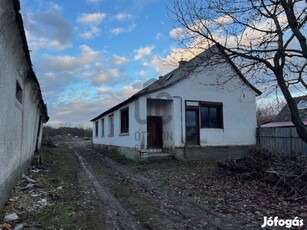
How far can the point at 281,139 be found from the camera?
18.6 m

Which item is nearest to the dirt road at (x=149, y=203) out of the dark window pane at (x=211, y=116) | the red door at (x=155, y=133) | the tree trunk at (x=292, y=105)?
the tree trunk at (x=292, y=105)

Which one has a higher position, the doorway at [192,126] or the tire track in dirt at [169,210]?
the doorway at [192,126]

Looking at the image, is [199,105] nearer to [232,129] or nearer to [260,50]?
[232,129]

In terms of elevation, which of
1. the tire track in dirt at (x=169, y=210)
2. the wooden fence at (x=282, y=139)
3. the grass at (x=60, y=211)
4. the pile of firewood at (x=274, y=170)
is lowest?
the tire track in dirt at (x=169, y=210)

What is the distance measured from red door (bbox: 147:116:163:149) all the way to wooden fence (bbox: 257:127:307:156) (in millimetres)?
6526

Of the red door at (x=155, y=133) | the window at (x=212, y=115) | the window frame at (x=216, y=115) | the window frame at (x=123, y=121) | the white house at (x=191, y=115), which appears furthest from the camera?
the window frame at (x=123, y=121)

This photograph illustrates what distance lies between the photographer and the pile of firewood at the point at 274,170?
8383mm

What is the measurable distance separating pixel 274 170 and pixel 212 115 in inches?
397

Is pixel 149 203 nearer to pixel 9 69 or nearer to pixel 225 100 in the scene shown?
pixel 9 69

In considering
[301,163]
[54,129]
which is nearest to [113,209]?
[301,163]

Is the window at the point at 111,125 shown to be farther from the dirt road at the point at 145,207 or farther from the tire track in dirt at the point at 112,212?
the tire track in dirt at the point at 112,212

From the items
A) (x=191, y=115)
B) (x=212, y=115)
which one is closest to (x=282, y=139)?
(x=212, y=115)

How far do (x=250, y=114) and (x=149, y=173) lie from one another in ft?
32.5

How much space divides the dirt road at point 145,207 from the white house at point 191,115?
6.26 m
